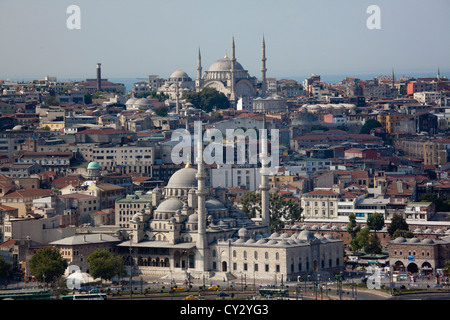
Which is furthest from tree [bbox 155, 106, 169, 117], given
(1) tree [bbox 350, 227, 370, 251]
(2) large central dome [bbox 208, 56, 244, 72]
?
(1) tree [bbox 350, 227, 370, 251]

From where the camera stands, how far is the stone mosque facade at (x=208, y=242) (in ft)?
154

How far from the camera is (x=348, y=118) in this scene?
97.6m

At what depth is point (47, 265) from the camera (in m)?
45.9

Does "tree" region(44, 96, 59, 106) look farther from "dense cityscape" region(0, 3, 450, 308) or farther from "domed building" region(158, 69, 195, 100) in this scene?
"domed building" region(158, 69, 195, 100)

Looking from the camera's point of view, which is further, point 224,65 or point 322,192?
point 224,65

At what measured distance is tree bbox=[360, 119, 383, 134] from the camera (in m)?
90.6

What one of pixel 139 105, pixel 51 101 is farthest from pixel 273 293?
pixel 51 101

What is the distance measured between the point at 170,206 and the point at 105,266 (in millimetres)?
5272

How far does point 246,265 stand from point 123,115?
130 ft

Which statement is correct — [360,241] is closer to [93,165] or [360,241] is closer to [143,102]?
[93,165]

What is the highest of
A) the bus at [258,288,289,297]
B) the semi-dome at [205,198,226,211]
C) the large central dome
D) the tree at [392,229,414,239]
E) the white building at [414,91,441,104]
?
the large central dome

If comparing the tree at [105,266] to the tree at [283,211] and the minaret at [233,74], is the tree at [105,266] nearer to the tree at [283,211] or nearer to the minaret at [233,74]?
the tree at [283,211]

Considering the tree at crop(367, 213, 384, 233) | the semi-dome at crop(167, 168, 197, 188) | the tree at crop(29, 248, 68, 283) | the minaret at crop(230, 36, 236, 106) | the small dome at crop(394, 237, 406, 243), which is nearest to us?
the tree at crop(29, 248, 68, 283)

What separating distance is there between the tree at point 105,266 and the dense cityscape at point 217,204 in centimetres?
5
